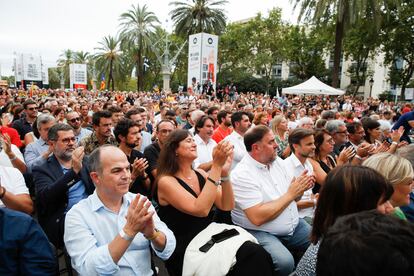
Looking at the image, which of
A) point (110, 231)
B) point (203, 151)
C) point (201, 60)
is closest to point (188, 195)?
point (110, 231)

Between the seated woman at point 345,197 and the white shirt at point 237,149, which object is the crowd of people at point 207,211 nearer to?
the seated woman at point 345,197

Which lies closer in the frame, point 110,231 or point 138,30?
point 110,231

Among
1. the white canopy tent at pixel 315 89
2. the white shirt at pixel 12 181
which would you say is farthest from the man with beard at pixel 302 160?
the white canopy tent at pixel 315 89

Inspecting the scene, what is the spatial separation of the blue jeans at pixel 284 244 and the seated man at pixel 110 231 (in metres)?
0.99

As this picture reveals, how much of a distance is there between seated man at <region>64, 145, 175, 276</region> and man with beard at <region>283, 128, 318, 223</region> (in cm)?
194

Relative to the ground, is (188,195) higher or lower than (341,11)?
lower

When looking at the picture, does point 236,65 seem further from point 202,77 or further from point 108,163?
point 108,163

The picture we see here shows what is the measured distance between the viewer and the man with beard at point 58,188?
9.60 ft

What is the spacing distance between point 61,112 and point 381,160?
22.2ft

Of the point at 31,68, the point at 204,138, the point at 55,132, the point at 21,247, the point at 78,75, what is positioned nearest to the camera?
the point at 21,247

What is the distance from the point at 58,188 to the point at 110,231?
91 cm

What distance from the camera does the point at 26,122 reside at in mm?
6648

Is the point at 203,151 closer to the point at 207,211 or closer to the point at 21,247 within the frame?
the point at 207,211

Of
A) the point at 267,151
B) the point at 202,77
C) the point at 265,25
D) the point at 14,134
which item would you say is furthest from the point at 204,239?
the point at 265,25
